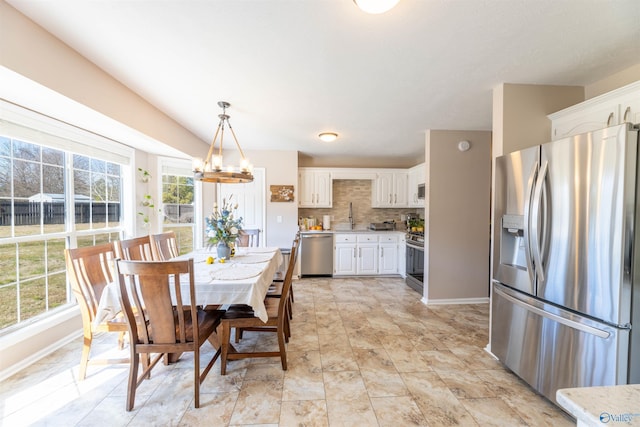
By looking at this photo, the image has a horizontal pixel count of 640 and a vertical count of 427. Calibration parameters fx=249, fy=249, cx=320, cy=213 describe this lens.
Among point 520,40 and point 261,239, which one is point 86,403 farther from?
point 520,40

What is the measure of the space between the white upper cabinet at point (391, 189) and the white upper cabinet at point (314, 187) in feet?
3.25

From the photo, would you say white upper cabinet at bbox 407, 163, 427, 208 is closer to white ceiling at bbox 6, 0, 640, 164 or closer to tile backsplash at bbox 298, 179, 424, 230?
tile backsplash at bbox 298, 179, 424, 230

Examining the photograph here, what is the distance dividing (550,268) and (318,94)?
7.42 ft

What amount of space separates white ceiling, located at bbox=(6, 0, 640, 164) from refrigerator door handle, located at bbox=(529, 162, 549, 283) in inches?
34.0

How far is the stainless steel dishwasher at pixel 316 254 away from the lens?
4.67 metres

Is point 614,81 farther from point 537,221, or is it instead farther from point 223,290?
point 223,290

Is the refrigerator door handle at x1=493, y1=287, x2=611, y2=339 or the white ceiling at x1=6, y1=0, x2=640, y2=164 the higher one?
the white ceiling at x1=6, y1=0, x2=640, y2=164

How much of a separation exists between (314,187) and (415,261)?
2.31m

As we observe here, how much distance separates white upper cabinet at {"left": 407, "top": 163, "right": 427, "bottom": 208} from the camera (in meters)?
4.58

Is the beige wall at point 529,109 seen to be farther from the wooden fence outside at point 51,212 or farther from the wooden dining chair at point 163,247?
the wooden fence outside at point 51,212

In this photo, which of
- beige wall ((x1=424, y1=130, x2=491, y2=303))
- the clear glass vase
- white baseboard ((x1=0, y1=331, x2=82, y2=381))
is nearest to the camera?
white baseboard ((x1=0, y1=331, x2=82, y2=381))

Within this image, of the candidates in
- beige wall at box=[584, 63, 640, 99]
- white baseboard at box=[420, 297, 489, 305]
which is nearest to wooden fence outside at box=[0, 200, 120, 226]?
white baseboard at box=[420, 297, 489, 305]

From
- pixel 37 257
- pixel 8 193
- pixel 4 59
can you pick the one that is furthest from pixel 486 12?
pixel 37 257

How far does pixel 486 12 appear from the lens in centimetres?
139
